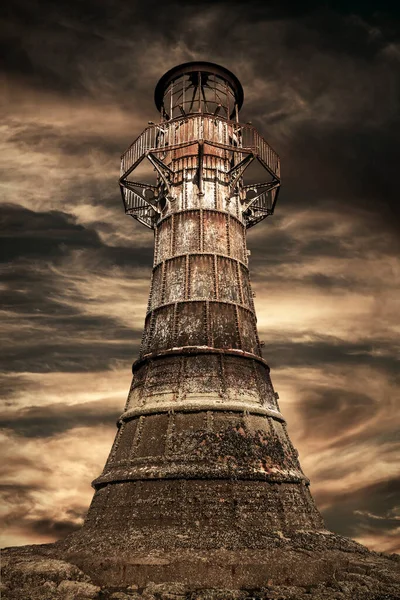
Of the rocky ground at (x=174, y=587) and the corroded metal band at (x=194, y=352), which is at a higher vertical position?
the corroded metal band at (x=194, y=352)

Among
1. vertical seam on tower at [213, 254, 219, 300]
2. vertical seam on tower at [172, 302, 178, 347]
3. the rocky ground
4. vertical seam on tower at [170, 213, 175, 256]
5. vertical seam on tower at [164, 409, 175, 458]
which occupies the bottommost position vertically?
the rocky ground

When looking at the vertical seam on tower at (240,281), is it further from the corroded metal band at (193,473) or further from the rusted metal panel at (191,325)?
the corroded metal band at (193,473)

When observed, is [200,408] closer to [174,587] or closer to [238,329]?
[238,329]

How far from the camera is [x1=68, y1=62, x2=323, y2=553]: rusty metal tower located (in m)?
13.1

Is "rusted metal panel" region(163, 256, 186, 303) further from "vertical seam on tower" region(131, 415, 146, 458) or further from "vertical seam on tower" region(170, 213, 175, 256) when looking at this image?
"vertical seam on tower" region(131, 415, 146, 458)

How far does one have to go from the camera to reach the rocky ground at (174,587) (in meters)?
10.6

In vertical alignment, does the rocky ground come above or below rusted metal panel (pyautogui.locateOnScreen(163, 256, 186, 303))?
below

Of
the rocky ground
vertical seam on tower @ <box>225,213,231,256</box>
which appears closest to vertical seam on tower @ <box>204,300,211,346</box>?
vertical seam on tower @ <box>225,213,231,256</box>

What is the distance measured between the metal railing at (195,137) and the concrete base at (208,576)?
1320 centimetres

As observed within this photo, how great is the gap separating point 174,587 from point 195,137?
1529cm

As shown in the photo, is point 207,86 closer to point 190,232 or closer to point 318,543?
point 190,232

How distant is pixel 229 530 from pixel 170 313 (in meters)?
7.27

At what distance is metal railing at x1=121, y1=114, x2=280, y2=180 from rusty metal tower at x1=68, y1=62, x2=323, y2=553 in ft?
0.19

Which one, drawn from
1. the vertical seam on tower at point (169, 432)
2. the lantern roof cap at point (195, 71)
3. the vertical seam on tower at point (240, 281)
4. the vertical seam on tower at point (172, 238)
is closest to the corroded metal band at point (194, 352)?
the vertical seam on tower at point (169, 432)
